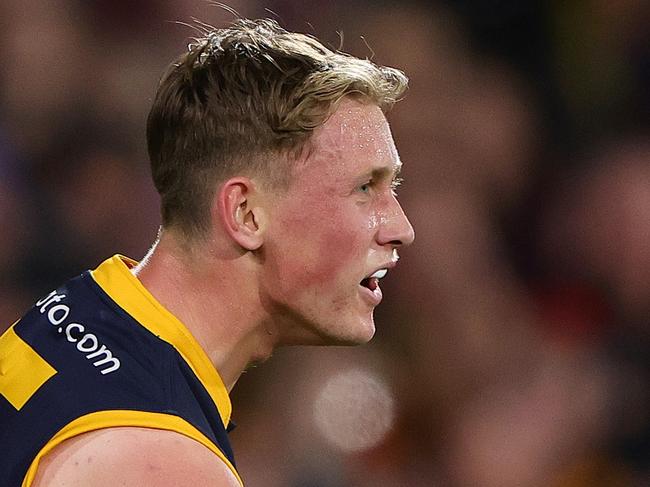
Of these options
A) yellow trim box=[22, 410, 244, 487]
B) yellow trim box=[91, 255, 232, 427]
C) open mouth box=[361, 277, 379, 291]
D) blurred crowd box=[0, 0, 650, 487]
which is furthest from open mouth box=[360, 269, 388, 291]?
blurred crowd box=[0, 0, 650, 487]

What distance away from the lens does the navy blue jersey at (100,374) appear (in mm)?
1797

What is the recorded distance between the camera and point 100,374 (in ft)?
6.08

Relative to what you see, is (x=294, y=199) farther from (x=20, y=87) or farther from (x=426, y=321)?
(x=20, y=87)

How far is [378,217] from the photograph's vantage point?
2.19 m

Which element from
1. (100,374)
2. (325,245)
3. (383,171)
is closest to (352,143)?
(383,171)

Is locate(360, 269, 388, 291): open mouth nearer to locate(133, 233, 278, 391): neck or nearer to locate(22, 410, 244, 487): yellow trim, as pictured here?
locate(133, 233, 278, 391): neck

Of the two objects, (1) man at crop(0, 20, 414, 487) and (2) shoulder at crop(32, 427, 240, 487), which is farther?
(1) man at crop(0, 20, 414, 487)

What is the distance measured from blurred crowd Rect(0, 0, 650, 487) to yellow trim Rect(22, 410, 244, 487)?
6.65ft

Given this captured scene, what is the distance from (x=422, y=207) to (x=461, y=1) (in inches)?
39.5

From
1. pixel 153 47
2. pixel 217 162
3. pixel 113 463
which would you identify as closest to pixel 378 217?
pixel 217 162

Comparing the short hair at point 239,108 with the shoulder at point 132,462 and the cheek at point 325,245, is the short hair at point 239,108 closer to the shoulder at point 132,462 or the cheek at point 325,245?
the cheek at point 325,245

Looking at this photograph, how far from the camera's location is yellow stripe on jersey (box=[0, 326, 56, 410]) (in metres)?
1.90

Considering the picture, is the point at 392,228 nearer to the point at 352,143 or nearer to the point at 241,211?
the point at 352,143

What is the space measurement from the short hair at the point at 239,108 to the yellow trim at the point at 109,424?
459 mm
